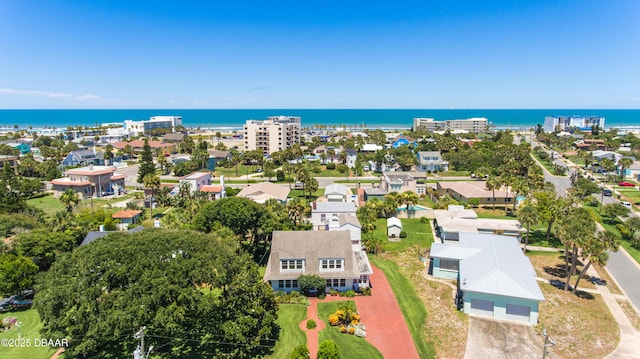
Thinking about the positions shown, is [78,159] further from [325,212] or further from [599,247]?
[599,247]

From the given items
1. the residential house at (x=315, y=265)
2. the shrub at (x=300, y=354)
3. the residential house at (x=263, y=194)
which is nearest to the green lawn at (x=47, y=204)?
the residential house at (x=263, y=194)

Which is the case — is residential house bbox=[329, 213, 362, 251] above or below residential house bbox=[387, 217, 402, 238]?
above

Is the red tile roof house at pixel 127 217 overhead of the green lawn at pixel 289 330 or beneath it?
overhead

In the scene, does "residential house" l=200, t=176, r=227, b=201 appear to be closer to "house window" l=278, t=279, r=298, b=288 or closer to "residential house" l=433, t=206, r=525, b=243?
"residential house" l=433, t=206, r=525, b=243

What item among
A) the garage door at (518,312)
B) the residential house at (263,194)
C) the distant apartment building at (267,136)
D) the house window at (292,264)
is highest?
the distant apartment building at (267,136)

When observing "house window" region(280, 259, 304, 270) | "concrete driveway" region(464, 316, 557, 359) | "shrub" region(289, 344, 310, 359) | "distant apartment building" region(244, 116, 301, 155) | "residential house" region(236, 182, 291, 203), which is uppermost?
"distant apartment building" region(244, 116, 301, 155)

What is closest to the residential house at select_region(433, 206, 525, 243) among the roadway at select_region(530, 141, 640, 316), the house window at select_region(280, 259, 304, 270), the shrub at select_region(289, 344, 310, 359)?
the roadway at select_region(530, 141, 640, 316)

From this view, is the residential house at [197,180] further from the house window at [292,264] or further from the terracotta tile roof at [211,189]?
the house window at [292,264]

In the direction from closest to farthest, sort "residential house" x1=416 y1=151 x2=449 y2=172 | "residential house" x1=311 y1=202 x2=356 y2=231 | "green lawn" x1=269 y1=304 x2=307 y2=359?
"green lawn" x1=269 y1=304 x2=307 y2=359 → "residential house" x1=311 y1=202 x2=356 y2=231 → "residential house" x1=416 y1=151 x2=449 y2=172
